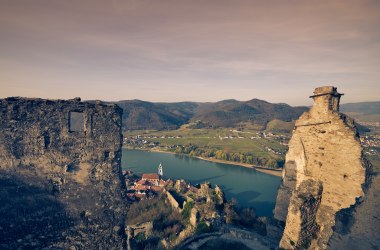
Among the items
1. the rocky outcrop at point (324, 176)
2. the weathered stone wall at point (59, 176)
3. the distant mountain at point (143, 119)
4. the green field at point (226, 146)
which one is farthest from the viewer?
the distant mountain at point (143, 119)

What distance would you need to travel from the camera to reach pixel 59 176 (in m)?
8.94

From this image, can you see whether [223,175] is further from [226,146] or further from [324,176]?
[324,176]

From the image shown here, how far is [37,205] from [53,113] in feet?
9.91

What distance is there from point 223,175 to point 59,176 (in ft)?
198

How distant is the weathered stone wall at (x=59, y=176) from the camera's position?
8.29 meters

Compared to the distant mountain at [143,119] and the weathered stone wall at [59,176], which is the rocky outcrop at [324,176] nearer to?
the weathered stone wall at [59,176]

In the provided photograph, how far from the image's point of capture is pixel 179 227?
86.7 feet

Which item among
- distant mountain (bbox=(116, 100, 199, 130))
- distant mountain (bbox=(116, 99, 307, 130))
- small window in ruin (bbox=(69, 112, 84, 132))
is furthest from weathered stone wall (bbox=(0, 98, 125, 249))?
distant mountain (bbox=(116, 100, 199, 130))

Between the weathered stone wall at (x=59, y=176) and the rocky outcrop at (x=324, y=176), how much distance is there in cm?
628

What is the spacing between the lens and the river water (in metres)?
48.8

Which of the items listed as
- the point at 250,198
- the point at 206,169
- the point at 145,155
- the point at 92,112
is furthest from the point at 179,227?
the point at 145,155

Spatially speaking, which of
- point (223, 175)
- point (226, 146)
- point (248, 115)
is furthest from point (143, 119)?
point (223, 175)

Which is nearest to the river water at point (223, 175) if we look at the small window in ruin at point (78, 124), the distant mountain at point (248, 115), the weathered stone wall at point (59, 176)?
the small window in ruin at point (78, 124)

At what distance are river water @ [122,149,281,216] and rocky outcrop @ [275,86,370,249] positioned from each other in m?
33.1
